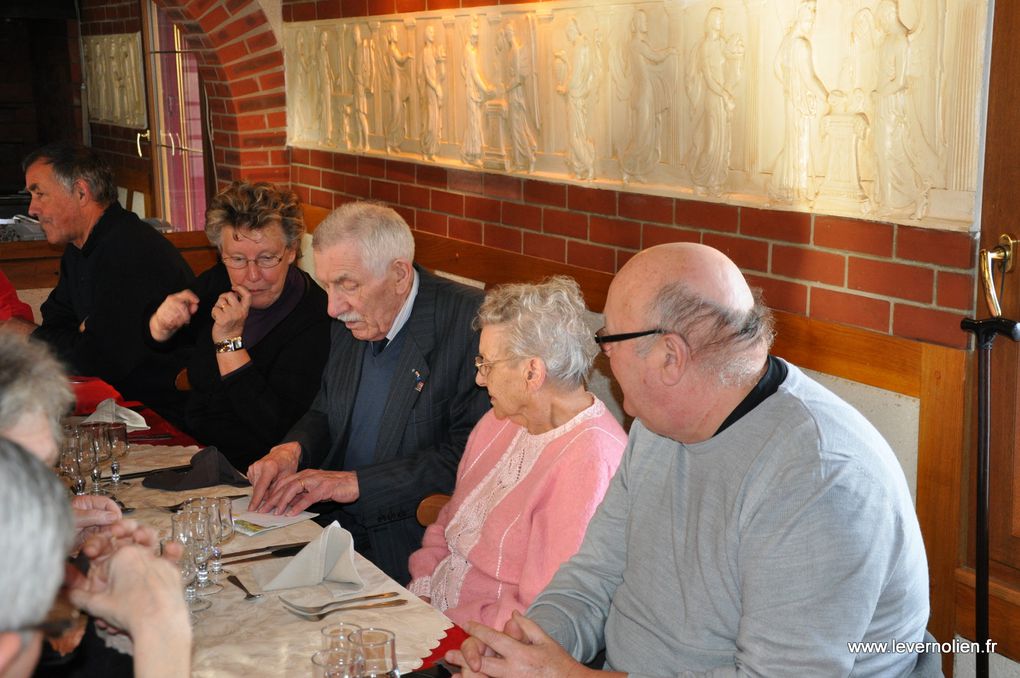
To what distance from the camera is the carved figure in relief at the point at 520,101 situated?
14.1ft

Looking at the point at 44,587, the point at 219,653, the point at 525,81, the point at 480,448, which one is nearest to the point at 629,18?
the point at 525,81

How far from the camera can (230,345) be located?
142 inches

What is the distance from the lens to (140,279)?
4496 millimetres

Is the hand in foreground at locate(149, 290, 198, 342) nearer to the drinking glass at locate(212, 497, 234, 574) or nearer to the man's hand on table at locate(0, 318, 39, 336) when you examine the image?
the man's hand on table at locate(0, 318, 39, 336)

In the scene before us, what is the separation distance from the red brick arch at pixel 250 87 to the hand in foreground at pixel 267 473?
11.7 feet

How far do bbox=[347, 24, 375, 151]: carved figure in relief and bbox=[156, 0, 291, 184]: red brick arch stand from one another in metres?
0.87

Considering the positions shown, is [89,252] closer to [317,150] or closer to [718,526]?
[317,150]

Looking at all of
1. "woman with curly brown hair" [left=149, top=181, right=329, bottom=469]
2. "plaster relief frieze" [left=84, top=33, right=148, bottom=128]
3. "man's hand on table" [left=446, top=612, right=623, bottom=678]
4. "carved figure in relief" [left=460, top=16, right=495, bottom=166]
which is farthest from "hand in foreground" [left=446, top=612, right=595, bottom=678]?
"plaster relief frieze" [left=84, top=33, right=148, bottom=128]

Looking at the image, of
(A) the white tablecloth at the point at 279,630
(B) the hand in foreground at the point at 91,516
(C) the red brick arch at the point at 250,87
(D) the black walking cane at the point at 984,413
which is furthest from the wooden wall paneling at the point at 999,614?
(C) the red brick arch at the point at 250,87

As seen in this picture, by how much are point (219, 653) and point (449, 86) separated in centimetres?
328

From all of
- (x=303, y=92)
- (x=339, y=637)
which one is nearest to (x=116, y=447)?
(x=339, y=637)

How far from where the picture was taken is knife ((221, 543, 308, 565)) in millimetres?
2416

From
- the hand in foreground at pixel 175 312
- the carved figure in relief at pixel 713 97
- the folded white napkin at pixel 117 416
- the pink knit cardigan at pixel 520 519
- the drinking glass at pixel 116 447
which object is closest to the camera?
the pink knit cardigan at pixel 520 519

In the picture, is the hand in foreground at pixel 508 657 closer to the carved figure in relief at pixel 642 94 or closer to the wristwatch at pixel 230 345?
the wristwatch at pixel 230 345
